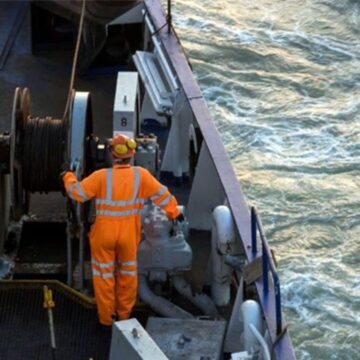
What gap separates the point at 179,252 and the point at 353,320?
4.60 metres

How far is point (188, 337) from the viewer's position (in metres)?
5.85

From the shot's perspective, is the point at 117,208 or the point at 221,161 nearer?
the point at 117,208

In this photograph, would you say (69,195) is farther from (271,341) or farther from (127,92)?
(271,341)

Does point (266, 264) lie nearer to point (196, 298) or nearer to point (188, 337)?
point (188, 337)

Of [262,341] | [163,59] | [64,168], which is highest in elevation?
[163,59]

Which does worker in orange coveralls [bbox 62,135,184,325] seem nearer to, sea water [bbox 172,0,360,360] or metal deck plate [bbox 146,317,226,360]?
metal deck plate [bbox 146,317,226,360]

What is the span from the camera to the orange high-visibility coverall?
5.85 meters

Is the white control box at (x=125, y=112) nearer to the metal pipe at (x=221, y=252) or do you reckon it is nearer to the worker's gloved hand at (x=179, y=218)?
the worker's gloved hand at (x=179, y=218)

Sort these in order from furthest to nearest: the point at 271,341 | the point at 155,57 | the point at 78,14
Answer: the point at 78,14, the point at 155,57, the point at 271,341

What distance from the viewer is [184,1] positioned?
19203 mm

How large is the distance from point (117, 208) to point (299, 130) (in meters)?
9.33

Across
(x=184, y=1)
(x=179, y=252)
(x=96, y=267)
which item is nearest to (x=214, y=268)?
(x=179, y=252)

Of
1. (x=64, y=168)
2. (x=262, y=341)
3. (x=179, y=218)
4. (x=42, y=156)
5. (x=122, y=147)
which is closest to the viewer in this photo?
(x=262, y=341)

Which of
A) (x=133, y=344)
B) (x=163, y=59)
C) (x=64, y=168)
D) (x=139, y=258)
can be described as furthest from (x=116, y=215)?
(x=163, y=59)
